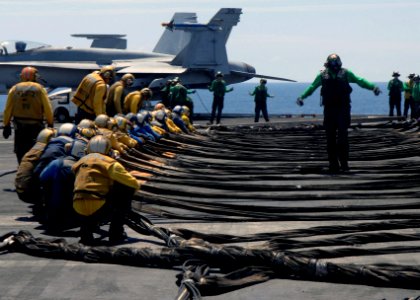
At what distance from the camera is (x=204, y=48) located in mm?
50812

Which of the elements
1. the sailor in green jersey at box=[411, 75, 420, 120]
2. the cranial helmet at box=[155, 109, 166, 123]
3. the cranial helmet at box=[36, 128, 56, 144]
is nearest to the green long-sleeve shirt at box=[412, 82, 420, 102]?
the sailor in green jersey at box=[411, 75, 420, 120]

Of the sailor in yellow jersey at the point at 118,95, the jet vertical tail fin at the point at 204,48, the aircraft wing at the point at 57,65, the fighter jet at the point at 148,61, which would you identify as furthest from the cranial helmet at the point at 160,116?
the jet vertical tail fin at the point at 204,48

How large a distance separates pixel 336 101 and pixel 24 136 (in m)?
5.03

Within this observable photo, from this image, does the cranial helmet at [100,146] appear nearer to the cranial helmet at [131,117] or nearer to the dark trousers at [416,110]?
the cranial helmet at [131,117]

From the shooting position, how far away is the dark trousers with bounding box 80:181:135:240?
9.63 m

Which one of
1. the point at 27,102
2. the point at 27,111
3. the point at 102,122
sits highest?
the point at 27,102

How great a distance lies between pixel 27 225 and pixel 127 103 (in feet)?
32.3

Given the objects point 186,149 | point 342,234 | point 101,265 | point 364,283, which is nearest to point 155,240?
point 101,265

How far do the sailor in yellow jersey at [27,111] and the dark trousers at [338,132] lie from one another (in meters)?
4.53

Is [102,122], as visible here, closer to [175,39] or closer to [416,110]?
[416,110]

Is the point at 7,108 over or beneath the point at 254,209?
over

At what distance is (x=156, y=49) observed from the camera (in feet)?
208

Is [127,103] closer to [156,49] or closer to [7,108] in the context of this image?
[7,108]

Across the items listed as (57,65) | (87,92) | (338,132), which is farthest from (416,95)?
(57,65)
